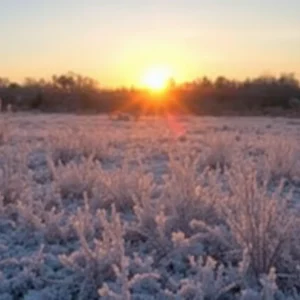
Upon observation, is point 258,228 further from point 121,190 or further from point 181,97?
point 181,97

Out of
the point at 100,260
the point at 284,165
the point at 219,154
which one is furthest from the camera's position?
the point at 219,154

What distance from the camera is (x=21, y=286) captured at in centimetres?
523

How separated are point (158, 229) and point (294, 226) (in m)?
0.96

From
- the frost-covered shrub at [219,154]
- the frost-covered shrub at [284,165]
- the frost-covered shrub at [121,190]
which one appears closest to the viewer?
the frost-covered shrub at [121,190]

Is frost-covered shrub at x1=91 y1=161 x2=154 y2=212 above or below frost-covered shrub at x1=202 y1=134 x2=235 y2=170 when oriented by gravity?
above

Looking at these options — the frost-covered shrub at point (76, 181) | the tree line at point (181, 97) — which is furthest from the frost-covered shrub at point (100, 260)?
the tree line at point (181, 97)

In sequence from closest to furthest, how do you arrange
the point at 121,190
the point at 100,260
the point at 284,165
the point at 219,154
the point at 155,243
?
the point at 100,260 → the point at 155,243 → the point at 121,190 → the point at 284,165 → the point at 219,154

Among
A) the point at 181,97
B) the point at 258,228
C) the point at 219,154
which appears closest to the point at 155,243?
the point at 258,228

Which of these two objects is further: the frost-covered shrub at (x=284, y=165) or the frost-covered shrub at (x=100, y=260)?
the frost-covered shrub at (x=284, y=165)

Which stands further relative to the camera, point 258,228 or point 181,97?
point 181,97

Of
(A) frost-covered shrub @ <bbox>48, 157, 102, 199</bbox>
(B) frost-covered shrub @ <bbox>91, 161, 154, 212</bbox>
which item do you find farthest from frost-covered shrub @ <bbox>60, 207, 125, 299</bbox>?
(A) frost-covered shrub @ <bbox>48, 157, 102, 199</bbox>

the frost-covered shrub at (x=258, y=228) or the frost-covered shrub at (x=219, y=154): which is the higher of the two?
the frost-covered shrub at (x=258, y=228)

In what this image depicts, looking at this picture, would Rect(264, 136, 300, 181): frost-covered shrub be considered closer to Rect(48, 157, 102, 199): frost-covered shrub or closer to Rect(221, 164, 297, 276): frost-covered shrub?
Rect(48, 157, 102, 199): frost-covered shrub

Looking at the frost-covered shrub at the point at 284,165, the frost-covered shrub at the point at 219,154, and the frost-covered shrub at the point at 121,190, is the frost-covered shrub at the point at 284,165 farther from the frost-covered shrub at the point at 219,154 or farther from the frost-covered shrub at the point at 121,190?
the frost-covered shrub at the point at 121,190
